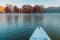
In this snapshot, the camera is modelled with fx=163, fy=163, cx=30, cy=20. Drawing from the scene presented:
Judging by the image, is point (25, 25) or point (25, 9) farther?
point (25, 25)

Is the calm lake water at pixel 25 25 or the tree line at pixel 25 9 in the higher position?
the tree line at pixel 25 9

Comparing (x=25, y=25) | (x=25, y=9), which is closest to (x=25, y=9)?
(x=25, y=9)

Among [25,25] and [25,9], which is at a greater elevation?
[25,9]

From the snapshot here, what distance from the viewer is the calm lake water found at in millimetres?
2953

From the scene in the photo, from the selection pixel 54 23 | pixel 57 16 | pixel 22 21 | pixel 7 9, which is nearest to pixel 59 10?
pixel 57 16

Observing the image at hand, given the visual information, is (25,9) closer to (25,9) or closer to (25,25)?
(25,9)

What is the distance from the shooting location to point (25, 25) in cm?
312

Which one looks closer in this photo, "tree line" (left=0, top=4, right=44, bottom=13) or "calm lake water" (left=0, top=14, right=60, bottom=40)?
"tree line" (left=0, top=4, right=44, bottom=13)

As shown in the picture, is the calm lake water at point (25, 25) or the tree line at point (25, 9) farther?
the calm lake water at point (25, 25)

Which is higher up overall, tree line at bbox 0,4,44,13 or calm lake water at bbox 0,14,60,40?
tree line at bbox 0,4,44,13

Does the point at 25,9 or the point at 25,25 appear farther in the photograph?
the point at 25,25

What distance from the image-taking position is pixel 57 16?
286 centimetres

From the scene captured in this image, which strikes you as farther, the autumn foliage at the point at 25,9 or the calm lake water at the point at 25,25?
the calm lake water at the point at 25,25

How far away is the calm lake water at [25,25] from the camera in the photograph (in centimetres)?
295
